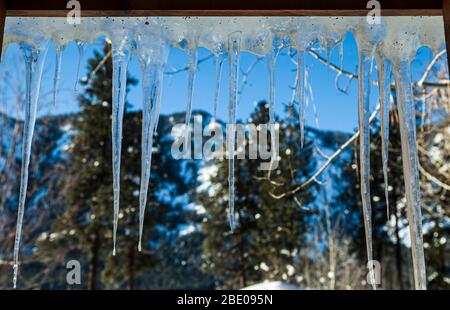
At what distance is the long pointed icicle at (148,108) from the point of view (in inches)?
68.6

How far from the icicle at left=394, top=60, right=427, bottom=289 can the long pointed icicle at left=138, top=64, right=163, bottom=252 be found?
911 millimetres

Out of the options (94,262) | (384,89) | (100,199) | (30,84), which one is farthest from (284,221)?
(30,84)

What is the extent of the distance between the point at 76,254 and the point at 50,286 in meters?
1.97

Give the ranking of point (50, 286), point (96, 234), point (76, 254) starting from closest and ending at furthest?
point (96, 234) < point (76, 254) < point (50, 286)

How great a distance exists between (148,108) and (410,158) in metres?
1.04

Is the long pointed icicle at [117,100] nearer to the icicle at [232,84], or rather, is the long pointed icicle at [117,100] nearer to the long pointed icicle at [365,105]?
the icicle at [232,84]

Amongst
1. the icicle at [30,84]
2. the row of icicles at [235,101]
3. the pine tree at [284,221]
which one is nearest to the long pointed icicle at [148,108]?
the row of icicles at [235,101]

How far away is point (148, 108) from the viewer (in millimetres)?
1804

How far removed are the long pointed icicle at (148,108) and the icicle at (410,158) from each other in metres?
0.91

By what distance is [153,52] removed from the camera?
166 cm
